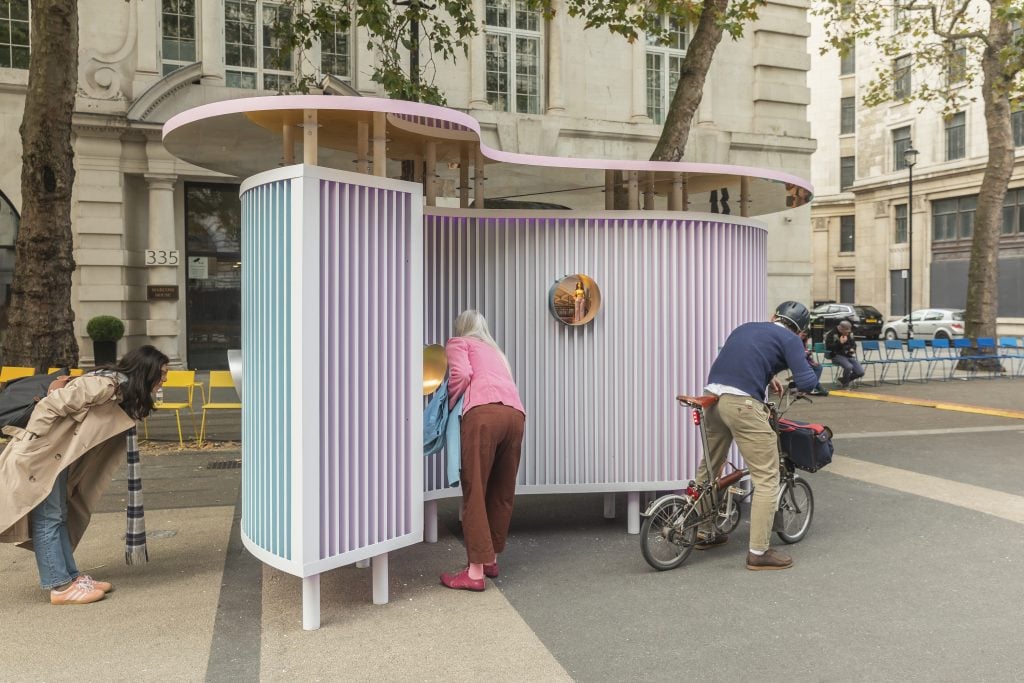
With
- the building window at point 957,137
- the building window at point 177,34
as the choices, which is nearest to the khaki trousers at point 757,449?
the building window at point 177,34

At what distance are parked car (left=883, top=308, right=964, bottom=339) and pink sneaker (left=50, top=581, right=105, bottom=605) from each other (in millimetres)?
30174

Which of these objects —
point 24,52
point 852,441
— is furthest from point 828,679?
point 24,52

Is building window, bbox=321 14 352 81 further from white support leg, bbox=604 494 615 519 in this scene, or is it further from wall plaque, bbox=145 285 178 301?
white support leg, bbox=604 494 615 519

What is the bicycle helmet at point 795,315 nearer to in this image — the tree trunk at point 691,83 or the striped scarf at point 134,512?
the striped scarf at point 134,512

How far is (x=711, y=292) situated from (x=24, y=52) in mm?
15593

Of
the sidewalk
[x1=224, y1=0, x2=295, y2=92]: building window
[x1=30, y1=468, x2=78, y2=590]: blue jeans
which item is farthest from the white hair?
[x1=224, y1=0, x2=295, y2=92]: building window

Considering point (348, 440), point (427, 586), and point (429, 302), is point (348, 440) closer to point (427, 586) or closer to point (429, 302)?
point (427, 586)

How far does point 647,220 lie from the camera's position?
657 centimetres

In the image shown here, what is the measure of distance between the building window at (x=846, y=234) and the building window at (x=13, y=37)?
42.6 m

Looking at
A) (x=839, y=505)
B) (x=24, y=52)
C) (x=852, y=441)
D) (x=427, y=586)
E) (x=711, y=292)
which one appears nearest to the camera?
(x=427, y=586)

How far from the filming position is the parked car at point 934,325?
31.7m

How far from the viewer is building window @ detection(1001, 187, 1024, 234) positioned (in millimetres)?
37125

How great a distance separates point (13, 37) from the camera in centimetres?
1702

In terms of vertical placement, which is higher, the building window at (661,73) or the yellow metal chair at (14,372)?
the building window at (661,73)
